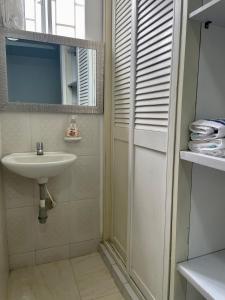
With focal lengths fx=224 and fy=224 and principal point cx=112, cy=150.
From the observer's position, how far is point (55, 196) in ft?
5.55

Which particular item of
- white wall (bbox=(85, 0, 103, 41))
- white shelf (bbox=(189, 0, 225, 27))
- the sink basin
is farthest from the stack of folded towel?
white wall (bbox=(85, 0, 103, 41))

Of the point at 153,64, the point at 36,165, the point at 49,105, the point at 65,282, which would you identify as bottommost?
the point at 65,282

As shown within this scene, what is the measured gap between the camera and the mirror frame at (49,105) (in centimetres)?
145

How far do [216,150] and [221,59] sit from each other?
1.32 ft

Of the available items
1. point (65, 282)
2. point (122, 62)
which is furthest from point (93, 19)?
point (65, 282)

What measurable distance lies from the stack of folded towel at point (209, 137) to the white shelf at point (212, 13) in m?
0.38

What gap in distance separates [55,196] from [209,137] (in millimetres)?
1236

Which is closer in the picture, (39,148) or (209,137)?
(209,137)

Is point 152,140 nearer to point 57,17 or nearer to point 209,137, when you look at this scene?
point 209,137

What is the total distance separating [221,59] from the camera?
3.02 feet

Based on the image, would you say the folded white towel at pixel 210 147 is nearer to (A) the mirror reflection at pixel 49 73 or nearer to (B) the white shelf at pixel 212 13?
(B) the white shelf at pixel 212 13

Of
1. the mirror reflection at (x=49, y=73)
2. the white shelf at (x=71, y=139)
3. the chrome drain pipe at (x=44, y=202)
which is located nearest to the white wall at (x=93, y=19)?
the mirror reflection at (x=49, y=73)

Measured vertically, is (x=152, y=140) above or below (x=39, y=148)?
above

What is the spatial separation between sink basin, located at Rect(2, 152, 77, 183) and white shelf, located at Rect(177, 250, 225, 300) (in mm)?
826
